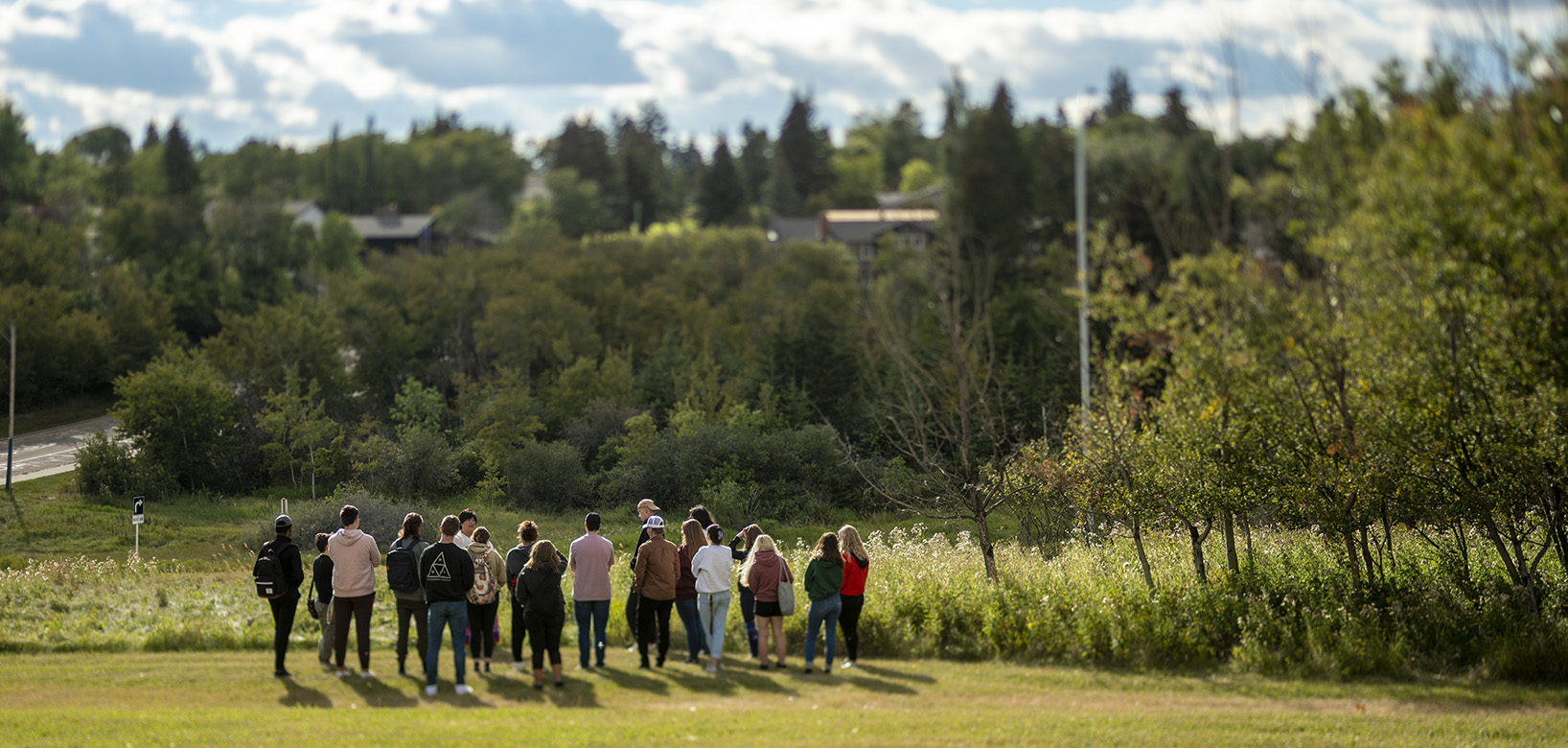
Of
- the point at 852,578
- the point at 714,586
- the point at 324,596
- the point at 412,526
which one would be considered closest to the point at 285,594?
the point at 324,596

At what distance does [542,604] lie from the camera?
37.9ft

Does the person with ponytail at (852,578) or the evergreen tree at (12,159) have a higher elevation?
the evergreen tree at (12,159)

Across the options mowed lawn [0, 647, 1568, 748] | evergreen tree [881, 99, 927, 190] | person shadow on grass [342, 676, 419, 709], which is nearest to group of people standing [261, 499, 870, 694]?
person shadow on grass [342, 676, 419, 709]

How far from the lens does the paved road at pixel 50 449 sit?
4594 cm

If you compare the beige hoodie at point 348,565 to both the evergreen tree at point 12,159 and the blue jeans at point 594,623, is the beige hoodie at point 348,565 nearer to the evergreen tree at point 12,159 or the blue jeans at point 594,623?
the blue jeans at point 594,623

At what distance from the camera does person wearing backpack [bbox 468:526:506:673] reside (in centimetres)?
1191

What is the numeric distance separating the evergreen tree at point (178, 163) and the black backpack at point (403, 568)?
85.8 m

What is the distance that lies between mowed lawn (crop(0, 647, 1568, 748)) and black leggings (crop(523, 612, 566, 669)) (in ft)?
1.16

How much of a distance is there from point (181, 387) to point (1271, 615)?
137ft

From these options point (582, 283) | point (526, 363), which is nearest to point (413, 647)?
point (526, 363)

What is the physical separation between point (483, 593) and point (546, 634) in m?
0.81

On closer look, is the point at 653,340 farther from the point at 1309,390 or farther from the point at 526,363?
the point at 1309,390

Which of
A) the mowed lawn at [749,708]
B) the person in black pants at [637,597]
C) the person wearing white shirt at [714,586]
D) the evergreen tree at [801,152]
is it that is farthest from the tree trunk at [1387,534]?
the evergreen tree at [801,152]

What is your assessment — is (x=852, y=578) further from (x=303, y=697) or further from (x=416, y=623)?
(x=303, y=697)
